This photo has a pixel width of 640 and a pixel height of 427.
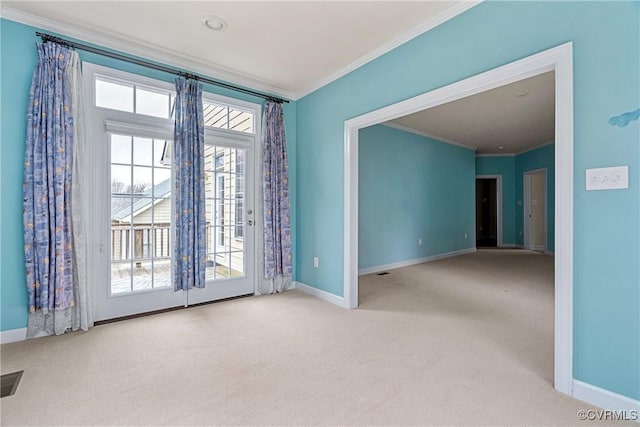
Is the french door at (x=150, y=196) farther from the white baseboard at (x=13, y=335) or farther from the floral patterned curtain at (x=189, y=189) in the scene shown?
the white baseboard at (x=13, y=335)

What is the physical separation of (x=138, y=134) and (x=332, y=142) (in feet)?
6.72

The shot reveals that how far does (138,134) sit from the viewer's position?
3068 mm

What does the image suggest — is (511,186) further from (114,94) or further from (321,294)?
(114,94)

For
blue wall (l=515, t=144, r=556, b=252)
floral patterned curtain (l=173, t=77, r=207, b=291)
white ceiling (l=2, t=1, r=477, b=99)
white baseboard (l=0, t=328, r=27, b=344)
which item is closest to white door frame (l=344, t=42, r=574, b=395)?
white ceiling (l=2, t=1, r=477, b=99)

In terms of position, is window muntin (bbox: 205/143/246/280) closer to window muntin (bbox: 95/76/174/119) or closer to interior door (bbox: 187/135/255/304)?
interior door (bbox: 187/135/255/304)

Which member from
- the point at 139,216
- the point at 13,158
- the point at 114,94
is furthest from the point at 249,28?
the point at 13,158

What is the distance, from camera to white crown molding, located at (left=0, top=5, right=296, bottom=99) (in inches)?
99.6

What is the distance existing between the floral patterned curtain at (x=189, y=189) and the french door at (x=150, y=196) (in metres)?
0.14

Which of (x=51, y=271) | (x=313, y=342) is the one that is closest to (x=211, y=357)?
(x=313, y=342)

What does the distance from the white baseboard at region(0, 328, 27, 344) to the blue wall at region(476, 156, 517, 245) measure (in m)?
9.79

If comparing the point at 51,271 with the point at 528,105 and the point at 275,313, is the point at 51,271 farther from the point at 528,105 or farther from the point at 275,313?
the point at 528,105

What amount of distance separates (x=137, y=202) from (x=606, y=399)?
3862 millimetres
